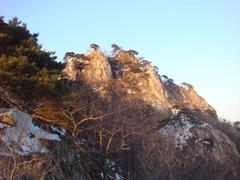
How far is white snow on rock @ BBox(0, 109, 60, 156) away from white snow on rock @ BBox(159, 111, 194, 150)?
509 inches

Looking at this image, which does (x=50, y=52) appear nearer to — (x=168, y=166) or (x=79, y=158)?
(x=79, y=158)

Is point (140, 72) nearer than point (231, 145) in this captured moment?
No

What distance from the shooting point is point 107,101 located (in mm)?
26297

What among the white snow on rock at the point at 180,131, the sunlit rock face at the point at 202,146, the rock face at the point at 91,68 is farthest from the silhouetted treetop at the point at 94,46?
the white snow on rock at the point at 180,131

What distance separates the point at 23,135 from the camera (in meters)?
13.7

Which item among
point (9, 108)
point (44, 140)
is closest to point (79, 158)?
point (44, 140)

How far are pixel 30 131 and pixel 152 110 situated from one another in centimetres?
1832

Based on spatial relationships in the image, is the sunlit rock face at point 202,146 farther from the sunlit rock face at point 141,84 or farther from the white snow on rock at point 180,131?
the sunlit rock face at point 141,84

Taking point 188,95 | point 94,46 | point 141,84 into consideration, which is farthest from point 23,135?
point 188,95

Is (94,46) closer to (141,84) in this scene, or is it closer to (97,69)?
(97,69)

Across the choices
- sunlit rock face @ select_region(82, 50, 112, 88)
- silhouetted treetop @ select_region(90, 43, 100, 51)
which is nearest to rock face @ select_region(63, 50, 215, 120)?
sunlit rock face @ select_region(82, 50, 112, 88)

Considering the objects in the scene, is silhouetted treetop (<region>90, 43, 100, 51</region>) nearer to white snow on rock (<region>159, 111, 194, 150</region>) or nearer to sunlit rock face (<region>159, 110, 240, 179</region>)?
sunlit rock face (<region>159, 110, 240, 179</region>)

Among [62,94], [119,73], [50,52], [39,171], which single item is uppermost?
[119,73]

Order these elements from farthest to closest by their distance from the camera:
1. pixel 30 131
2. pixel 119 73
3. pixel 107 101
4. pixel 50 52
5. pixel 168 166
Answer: pixel 119 73
pixel 107 101
pixel 168 166
pixel 50 52
pixel 30 131
